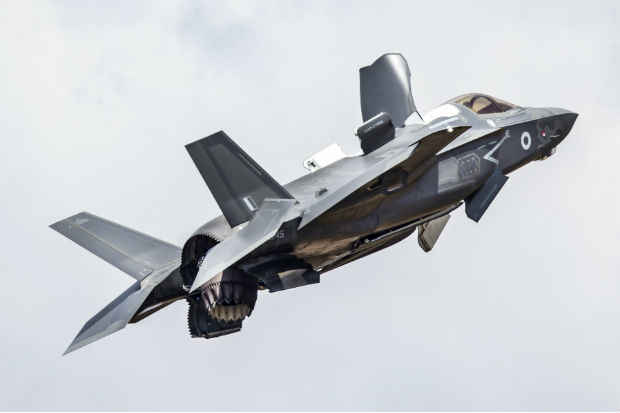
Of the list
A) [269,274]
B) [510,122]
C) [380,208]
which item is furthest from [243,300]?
[510,122]

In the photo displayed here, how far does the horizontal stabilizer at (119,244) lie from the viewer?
1404 inches

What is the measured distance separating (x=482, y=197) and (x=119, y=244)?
27.2ft

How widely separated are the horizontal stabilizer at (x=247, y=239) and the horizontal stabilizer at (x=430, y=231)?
4786mm

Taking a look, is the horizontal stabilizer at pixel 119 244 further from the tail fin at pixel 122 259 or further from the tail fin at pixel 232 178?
the tail fin at pixel 232 178

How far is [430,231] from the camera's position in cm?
3662

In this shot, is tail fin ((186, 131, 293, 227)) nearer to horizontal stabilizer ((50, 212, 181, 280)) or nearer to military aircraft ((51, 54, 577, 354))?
military aircraft ((51, 54, 577, 354))

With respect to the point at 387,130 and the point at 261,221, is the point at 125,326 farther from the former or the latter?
the point at 387,130

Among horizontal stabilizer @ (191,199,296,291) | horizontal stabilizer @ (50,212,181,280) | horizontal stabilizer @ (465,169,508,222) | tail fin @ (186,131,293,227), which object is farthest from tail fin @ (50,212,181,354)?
horizontal stabilizer @ (465,169,508,222)

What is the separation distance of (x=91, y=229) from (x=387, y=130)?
7.19 m

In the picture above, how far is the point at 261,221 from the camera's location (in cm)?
3228

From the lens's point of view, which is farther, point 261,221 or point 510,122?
point 510,122

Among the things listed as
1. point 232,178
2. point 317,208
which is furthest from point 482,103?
point 232,178

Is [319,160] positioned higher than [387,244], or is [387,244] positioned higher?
[319,160]

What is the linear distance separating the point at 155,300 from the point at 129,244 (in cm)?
209
